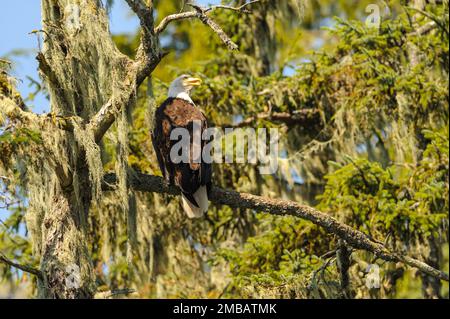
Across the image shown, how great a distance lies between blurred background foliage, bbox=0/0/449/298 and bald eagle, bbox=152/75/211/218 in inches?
13.7

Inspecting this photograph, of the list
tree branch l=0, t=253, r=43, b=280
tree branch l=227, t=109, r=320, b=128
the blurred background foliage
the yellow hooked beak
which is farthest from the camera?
tree branch l=227, t=109, r=320, b=128

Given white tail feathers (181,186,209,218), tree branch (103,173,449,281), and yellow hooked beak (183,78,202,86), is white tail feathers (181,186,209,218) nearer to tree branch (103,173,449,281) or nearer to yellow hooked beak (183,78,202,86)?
tree branch (103,173,449,281)

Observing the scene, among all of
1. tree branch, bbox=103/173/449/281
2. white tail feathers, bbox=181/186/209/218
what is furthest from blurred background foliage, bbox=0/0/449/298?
white tail feathers, bbox=181/186/209/218

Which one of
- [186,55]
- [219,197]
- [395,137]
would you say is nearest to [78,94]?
[219,197]

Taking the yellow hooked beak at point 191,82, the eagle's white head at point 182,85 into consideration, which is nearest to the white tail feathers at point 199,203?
the eagle's white head at point 182,85

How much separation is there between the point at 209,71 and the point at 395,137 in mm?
2543

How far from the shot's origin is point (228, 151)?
28.6 ft

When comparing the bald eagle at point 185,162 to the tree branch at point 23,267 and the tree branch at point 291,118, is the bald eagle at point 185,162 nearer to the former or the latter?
the tree branch at point 23,267

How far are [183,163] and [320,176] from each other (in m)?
3.35

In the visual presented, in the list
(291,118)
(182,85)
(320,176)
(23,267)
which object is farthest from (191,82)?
(23,267)

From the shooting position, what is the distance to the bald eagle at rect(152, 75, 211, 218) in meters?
6.52

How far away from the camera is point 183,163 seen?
6.55 m

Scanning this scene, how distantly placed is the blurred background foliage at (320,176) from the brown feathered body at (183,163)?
0.34 metres
